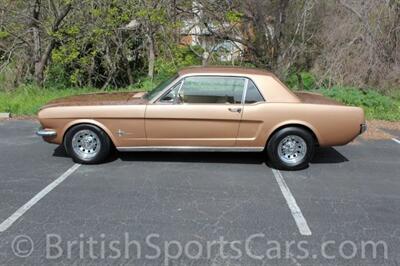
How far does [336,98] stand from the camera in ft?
33.3

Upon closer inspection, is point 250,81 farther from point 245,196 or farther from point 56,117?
point 56,117

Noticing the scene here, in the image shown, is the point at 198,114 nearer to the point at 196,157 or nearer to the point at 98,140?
the point at 196,157

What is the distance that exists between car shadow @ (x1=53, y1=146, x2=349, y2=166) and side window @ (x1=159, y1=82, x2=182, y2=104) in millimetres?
950

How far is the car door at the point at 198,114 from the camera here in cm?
552

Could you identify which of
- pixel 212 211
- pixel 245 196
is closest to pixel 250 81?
pixel 245 196

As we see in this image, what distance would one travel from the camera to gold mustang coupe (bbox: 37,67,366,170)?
5.52 m

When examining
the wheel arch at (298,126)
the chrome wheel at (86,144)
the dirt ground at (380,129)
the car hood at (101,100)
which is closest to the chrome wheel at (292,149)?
the wheel arch at (298,126)

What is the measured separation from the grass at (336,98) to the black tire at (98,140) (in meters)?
4.00

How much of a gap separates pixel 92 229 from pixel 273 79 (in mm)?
3270

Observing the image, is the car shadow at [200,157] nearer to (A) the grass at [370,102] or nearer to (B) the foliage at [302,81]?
(A) the grass at [370,102]

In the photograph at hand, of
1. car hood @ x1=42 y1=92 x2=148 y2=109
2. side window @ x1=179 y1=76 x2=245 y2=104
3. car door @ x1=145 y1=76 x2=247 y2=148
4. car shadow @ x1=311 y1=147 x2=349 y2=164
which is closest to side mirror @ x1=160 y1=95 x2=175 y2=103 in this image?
car door @ x1=145 y1=76 x2=247 y2=148

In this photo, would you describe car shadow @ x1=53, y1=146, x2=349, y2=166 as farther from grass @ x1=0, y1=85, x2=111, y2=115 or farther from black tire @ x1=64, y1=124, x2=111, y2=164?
grass @ x1=0, y1=85, x2=111, y2=115

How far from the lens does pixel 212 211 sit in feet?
14.0

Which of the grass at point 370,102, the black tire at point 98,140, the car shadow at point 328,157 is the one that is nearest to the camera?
the black tire at point 98,140
